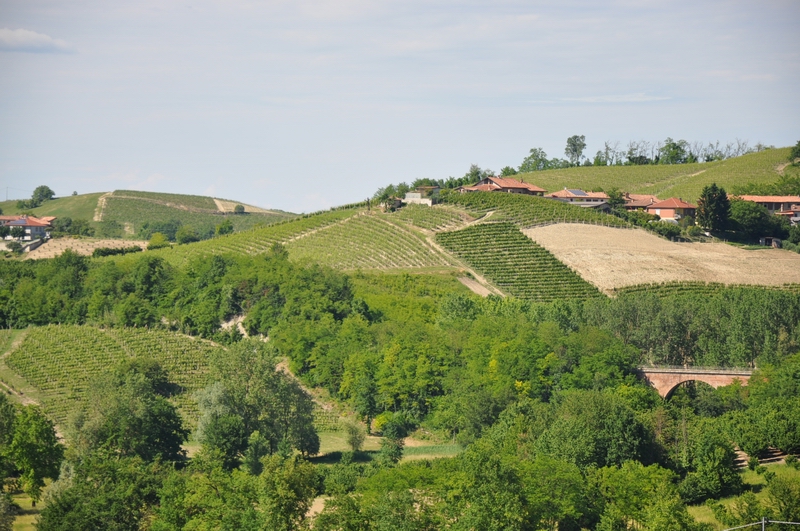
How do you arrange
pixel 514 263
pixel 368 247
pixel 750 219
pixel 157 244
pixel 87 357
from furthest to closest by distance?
pixel 157 244 → pixel 750 219 → pixel 368 247 → pixel 514 263 → pixel 87 357

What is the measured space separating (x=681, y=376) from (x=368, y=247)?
42.4 m

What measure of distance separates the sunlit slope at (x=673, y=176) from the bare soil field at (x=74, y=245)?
58.4 m

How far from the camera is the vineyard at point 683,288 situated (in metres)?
90.0

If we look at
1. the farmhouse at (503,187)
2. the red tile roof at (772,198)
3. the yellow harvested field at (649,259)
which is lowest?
the yellow harvested field at (649,259)

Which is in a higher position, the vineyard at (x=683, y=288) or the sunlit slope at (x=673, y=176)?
the sunlit slope at (x=673, y=176)

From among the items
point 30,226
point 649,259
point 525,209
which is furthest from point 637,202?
point 30,226

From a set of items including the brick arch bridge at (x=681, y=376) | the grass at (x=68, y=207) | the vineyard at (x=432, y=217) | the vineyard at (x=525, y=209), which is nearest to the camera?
the brick arch bridge at (x=681, y=376)

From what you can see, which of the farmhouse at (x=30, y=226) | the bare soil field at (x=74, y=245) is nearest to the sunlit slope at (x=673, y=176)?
the bare soil field at (x=74, y=245)

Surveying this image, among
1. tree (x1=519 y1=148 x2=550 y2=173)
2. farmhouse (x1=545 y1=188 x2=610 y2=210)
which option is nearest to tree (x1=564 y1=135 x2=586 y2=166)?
tree (x1=519 y1=148 x2=550 y2=173)

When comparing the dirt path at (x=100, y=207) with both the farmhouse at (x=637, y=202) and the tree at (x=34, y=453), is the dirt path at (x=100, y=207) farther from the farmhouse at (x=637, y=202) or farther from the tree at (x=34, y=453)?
the tree at (x=34, y=453)

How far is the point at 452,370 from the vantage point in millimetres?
70062

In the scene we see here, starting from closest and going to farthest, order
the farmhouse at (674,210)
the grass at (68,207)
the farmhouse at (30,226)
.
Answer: the farmhouse at (674,210) < the farmhouse at (30,226) < the grass at (68,207)

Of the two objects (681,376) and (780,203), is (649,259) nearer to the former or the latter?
(681,376)

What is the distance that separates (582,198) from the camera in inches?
5098
